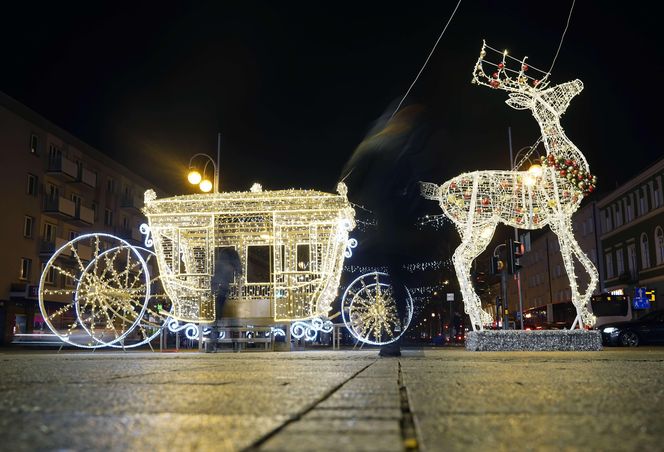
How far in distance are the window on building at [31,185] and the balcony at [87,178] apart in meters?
3.04

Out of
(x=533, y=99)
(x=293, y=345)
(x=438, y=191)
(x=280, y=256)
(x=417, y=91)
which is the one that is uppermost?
(x=417, y=91)

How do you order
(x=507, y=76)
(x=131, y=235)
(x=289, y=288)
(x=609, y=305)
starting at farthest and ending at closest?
(x=131, y=235) → (x=609, y=305) → (x=507, y=76) → (x=289, y=288)

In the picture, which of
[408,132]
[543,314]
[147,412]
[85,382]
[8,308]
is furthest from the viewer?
[543,314]

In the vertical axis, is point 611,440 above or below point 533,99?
below

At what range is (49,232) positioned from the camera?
38.3 m

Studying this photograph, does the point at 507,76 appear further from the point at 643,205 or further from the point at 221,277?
the point at 643,205

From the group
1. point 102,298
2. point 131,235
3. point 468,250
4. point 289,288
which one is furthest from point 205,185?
point 131,235

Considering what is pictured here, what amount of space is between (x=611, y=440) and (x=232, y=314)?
11.4 meters

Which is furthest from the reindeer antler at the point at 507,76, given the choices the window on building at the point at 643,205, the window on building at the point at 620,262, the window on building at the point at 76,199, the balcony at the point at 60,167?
the window on building at the point at 620,262

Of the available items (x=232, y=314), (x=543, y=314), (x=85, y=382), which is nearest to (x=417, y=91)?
(x=232, y=314)

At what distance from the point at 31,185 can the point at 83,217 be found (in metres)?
4.34

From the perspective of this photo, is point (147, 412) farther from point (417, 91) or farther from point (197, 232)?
point (417, 91)

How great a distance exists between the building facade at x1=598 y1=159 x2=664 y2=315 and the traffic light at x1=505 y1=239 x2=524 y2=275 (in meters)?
26.9

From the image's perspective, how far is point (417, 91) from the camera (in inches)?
642
